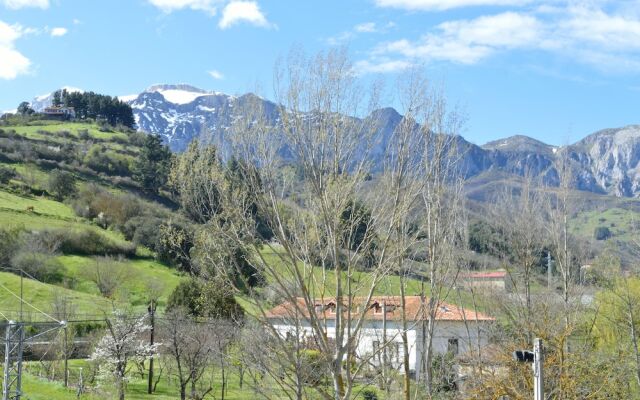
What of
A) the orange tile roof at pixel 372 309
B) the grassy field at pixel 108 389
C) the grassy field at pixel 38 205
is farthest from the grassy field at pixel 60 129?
the orange tile roof at pixel 372 309

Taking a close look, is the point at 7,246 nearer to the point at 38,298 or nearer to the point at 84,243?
the point at 84,243

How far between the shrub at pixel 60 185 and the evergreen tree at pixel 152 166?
8.03 metres

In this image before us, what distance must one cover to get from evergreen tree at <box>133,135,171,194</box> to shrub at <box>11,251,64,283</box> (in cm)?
2469

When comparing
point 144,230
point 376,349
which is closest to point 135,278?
point 144,230

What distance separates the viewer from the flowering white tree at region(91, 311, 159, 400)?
84.3 ft

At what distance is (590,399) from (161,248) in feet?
135

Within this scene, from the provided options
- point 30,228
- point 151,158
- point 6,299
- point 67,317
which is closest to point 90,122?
point 151,158

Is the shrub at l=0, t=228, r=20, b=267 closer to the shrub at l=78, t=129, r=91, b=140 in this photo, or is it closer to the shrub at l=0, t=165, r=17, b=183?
the shrub at l=0, t=165, r=17, b=183

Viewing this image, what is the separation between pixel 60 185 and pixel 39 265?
2303 cm

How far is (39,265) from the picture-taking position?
43812 mm

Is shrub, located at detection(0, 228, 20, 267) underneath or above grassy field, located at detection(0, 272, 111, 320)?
above

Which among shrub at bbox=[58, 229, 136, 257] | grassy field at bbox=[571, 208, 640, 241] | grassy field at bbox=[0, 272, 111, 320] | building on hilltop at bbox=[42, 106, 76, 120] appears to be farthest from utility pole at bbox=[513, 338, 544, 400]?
grassy field at bbox=[571, 208, 640, 241]

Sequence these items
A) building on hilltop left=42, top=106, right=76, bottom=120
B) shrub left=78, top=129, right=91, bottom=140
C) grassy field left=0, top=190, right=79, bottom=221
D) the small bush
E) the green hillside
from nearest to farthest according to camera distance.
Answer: the green hillside < the small bush < grassy field left=0, top=190, right=79, bottom=221 < shrub left=78, top=129, right=91, bottom=140 < building on hilltop left=42, top=106, right=76, bottom=120

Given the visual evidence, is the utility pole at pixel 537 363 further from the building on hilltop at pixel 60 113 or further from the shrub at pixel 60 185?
the building on hilltop at pixel 60 113
